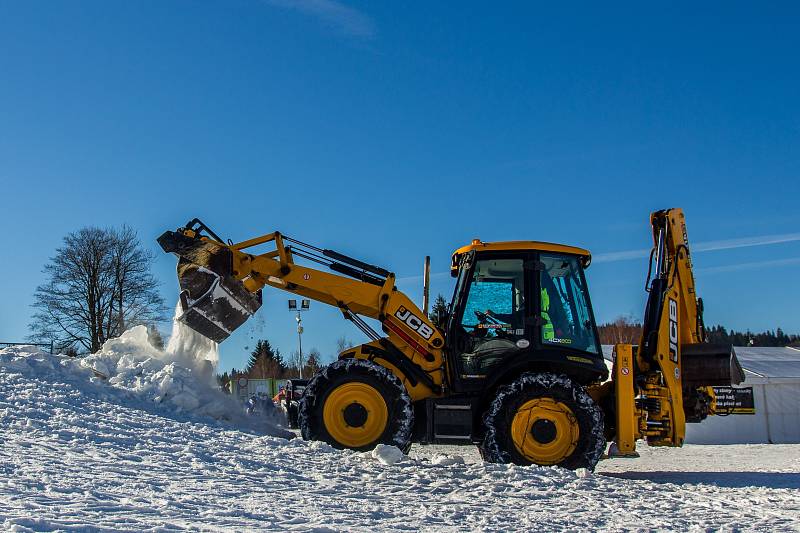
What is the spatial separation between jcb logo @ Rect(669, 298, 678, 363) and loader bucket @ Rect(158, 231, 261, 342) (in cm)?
527

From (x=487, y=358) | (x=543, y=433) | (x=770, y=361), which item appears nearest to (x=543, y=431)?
(x=543, y=433)

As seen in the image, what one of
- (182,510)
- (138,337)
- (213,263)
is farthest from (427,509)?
(138,337)

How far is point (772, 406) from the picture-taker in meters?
24.2

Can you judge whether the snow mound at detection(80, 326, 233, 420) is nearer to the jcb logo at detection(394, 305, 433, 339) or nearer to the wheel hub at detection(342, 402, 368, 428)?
the wheel hub at detection(342, 402, 368, 428)

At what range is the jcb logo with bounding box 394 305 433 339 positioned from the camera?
33.5 feet

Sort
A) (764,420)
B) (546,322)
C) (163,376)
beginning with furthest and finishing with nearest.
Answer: (764,420), (163,376), (546,322)

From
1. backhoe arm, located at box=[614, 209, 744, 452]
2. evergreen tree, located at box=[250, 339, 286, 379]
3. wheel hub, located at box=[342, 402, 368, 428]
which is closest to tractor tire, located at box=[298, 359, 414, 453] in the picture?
wheel hub, located at box=[342, 402, 368, 428]

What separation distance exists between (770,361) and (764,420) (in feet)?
10.6

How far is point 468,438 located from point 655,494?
2217mm

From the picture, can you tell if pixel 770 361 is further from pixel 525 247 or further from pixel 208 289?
pixel 208 289

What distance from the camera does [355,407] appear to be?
9773 millimetres

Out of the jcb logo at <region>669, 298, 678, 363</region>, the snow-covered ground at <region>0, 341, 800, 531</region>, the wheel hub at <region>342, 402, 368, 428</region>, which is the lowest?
the snow-covered ground at <region>0, 341, 800, 531</region>

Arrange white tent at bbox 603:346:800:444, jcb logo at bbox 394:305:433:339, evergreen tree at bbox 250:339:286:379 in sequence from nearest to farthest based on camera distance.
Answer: jcb logo at bbox 394:305:433:339, white tent at bbox 603:346:800:444, evergreen tree at bbox 250:339:286:379

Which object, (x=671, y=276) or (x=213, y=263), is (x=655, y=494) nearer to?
(x=671, y=276)
